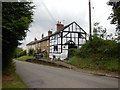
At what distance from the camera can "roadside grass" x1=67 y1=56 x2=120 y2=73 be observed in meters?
25.9

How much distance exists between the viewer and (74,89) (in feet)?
43.4

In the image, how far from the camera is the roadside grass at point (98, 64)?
25.9 metres

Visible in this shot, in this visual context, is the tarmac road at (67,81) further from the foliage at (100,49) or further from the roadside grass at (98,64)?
the foliage at (100,49)

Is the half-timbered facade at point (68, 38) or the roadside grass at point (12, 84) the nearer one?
the roadside grass at point (12, 84)

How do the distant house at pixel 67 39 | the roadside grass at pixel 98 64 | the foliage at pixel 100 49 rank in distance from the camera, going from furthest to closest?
the distant house at pixel 67 39 → the foliage at pixel 100 49 → the roadside grass at pixel 98 64

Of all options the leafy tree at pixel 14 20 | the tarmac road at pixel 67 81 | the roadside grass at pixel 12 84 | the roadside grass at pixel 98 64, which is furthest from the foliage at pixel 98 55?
the roadside grass at pixel 12 84

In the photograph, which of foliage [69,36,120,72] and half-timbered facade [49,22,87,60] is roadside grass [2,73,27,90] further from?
half-timbered facade [49,22,87,60]

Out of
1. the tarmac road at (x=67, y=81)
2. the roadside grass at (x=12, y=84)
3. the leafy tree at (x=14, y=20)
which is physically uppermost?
the leafy tree at (x=14, y=20)

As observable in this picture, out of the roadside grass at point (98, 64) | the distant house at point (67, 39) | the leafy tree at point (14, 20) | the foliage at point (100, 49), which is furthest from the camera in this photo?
the distant house at point (67, 39)

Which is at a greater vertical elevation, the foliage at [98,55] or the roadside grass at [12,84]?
the foliage at [98,55]

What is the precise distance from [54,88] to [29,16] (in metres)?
6.78

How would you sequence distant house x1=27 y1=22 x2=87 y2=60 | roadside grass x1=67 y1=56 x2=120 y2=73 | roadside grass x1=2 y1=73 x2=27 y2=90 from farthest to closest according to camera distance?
distant house x1=27 y1=22 x2=87 y2=60 < roadside grass x1=67 y1=56 x2=120 y2=73 < roadside grass x1=2 y1=73 x2=27 y2=90

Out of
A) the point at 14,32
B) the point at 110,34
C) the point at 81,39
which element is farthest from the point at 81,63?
the point at 81,39

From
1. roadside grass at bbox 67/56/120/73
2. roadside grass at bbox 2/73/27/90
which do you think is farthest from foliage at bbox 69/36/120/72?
roadside grass at bbox 2/73/27/90
